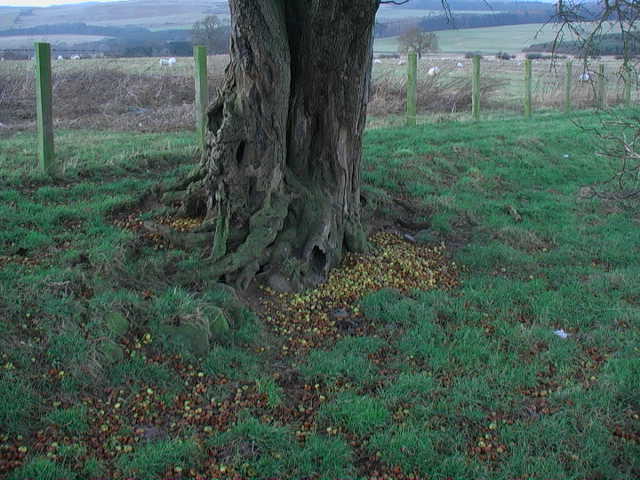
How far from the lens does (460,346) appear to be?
20.4 feet

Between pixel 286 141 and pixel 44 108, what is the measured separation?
3.96 metres

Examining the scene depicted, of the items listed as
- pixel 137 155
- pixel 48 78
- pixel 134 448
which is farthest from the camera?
pixel 137 155

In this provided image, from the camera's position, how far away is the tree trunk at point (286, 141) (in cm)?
725

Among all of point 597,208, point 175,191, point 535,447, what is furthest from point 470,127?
point 535,447

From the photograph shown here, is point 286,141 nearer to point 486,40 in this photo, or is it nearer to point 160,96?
point 160,96

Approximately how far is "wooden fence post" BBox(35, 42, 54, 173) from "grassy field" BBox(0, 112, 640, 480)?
1.30ft

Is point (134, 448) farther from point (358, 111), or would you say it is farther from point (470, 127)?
point (470, 127)

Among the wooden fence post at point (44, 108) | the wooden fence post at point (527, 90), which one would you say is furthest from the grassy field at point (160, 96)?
the wooden fence post at point (44, 108)

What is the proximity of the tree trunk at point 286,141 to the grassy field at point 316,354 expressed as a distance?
0.38 m

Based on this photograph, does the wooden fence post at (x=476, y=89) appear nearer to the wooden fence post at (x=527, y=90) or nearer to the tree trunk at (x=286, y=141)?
the wooden fence post at (x=527, y=90)

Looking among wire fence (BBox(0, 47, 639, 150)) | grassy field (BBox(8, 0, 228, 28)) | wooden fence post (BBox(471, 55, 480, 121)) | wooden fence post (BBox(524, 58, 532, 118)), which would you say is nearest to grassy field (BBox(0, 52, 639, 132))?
wire fence (BBox(0, 47, 639, 150))

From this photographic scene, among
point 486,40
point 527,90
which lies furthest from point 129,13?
point 527,90

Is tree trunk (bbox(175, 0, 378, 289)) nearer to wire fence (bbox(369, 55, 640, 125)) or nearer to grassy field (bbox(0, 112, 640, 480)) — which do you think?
grassy field (bbox(0, 112, 640, 480))

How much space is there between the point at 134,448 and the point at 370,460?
5.06ft
